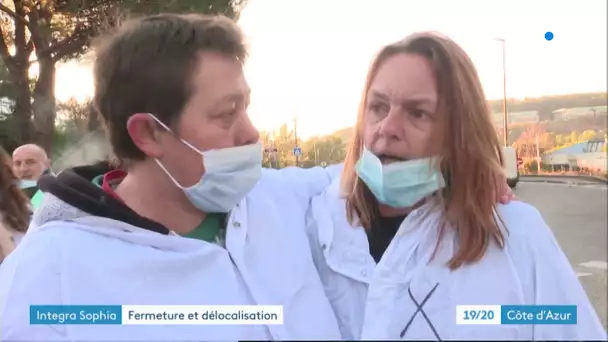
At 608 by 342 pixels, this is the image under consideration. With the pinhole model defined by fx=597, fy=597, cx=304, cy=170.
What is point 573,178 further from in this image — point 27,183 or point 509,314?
point 27,183

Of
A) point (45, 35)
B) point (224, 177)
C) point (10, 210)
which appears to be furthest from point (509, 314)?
point (10, 210)

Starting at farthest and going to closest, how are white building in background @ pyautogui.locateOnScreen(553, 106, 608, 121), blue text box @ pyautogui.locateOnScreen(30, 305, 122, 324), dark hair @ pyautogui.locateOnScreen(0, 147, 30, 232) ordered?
dark hair @ pyautogui.locateOnScreen(0, 147, 30, 232) < white building in background @ pyautogui.locateOnScreen(553, 106, 608, 121) < blue text box @ pyautogui.locateOnScreen(30, 305, 122, 324)

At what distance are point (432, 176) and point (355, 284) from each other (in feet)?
0.64

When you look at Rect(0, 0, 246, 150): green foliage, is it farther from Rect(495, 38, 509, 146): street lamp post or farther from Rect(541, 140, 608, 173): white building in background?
Rect(541, 140, 608, 173): white building in background

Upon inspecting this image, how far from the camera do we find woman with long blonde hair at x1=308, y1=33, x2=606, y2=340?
2.75ft

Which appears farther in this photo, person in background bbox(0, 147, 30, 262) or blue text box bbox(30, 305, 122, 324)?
person in background bbox(0, 147, 30, 262)

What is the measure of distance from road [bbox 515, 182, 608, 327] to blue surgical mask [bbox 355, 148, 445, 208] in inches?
7.3

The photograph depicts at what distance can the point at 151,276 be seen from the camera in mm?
866

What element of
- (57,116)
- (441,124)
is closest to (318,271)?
(441,124)

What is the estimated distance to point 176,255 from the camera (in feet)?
2.85

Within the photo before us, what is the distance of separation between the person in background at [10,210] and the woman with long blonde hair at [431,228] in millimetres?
910

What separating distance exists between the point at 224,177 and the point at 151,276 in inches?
7.0

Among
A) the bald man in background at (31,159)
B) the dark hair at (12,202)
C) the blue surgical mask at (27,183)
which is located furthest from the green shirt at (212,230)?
the blue surgical mask at (27,183)

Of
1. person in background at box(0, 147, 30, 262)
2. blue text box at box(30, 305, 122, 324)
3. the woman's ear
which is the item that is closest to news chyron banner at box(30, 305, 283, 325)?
blue text box at box(30, 305, 122, 324)
